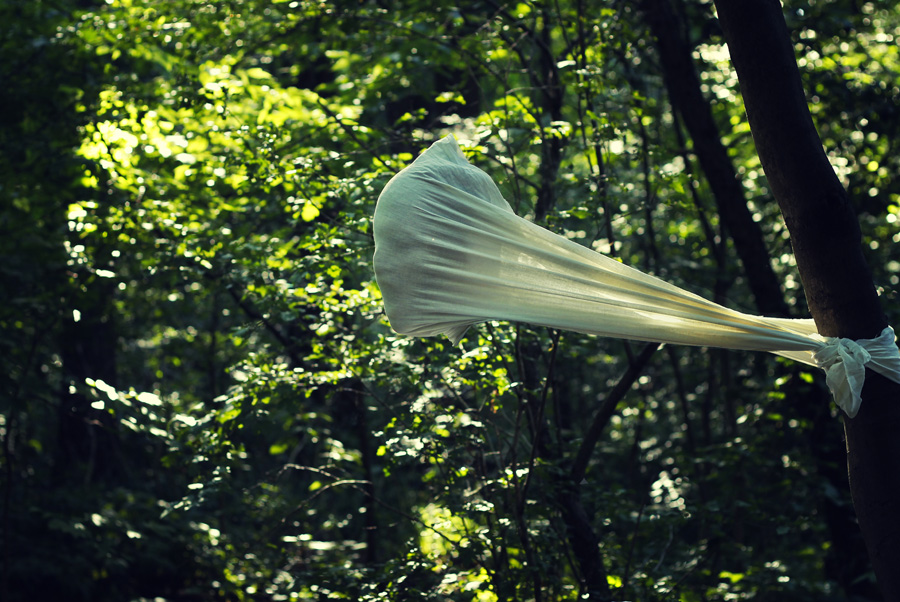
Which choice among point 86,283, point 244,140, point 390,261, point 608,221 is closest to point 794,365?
point 608,221

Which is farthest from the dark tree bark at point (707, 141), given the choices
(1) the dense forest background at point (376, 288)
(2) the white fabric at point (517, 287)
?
(2) the white fabric at point (517, 287)

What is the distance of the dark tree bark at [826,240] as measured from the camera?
213cm

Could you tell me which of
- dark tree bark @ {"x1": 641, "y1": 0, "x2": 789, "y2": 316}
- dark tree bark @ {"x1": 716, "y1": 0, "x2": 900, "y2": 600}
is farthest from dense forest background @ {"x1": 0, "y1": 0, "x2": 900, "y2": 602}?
dark tree bark @ {"x1": 716, "y1": 0, "x2": 900, "y2": 600}

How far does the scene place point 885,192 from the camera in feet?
14.4

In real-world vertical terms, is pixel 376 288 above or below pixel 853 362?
above

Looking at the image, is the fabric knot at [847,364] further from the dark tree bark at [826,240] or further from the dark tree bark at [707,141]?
the dark tree bark at [707,141]

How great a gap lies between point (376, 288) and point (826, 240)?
1.69 meters

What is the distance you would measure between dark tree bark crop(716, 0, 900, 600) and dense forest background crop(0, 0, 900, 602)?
2.73 feet

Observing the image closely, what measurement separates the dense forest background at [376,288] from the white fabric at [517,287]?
0.64m

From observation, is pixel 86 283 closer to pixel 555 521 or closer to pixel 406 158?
pixel 406 158

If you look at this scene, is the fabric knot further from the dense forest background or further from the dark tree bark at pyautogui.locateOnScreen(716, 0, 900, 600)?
the dense forest background

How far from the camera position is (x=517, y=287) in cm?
221

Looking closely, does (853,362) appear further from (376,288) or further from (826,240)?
(376,288)

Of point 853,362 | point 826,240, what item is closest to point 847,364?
point 853,362
